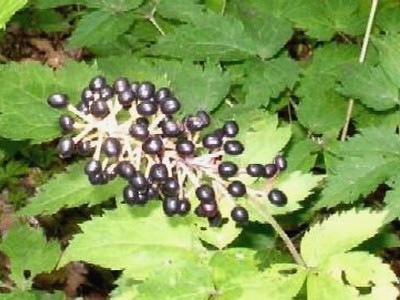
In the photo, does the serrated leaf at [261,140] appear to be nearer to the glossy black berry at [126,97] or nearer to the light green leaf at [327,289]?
the light green leaf at [327,289]

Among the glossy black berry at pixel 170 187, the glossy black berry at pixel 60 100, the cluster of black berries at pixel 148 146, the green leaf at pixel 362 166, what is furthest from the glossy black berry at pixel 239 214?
the green leaf at pixel 362 166

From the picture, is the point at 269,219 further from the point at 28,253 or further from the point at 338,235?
the point at 28,253

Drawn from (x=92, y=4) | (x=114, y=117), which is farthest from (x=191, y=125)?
(x=92, y=4)

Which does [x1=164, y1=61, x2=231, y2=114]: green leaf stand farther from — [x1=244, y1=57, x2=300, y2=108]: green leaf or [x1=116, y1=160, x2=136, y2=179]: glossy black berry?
[x1=116, y1=160, x2=136, y2=179]: glossy black berry

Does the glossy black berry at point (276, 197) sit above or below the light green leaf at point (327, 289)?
above

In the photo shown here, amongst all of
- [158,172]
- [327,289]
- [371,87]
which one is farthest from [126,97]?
[371,87]
